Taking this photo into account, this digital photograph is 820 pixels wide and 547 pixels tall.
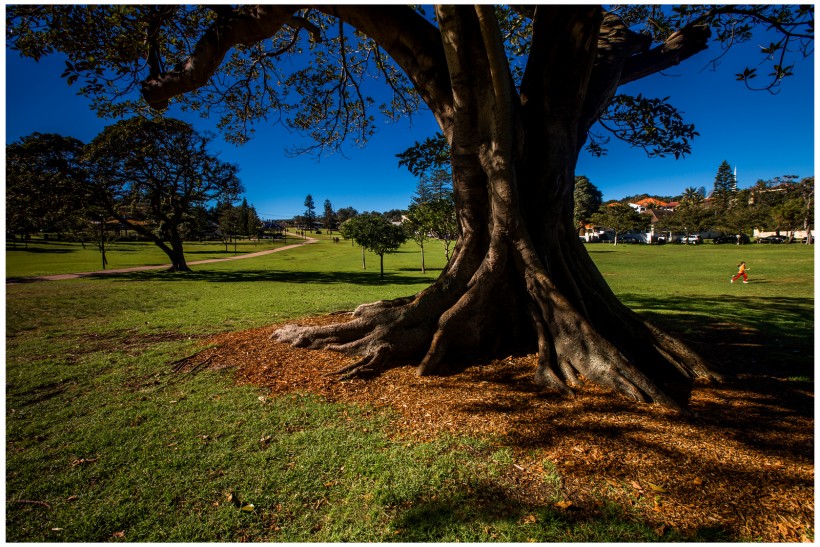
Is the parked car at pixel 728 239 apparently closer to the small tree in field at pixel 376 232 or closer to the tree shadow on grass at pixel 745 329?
the tree shadow on grass at pixel 745 329

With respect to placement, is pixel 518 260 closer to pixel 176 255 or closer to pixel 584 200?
pixel 176 255

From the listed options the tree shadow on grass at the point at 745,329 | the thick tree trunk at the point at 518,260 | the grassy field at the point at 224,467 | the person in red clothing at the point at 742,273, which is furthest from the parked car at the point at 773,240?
the thick tree trunk at the point at 518,260

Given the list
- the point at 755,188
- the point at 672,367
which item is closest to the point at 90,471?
the point at 672,367

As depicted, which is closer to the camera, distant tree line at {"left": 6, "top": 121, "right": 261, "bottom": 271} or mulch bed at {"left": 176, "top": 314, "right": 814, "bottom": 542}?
mulch bed at {"left": 176, "top": 314, "right": 814, "bottom": 542}

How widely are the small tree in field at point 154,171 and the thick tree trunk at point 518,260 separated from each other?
2429 cm

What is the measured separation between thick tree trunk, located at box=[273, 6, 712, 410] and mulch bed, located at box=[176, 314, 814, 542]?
1.48 feet

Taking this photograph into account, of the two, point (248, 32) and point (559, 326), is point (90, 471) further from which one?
point (248, 32)

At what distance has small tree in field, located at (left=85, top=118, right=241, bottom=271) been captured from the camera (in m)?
23.1

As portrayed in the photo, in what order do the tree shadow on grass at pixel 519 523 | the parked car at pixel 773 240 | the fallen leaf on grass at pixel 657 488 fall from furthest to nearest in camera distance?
1. the parked car at pixel 773 240
2. the fallen leaf on grass at pixel 657 488
3. the tree shadow on grass at pixel 519 523

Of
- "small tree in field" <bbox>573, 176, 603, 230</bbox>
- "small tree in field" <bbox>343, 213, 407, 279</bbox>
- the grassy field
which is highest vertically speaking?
"small tree in field" <bbox>573, 176, 603, 230</bbox>

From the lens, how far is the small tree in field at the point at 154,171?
2314 centimetres

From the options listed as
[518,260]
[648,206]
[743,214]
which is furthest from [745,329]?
[648,206]

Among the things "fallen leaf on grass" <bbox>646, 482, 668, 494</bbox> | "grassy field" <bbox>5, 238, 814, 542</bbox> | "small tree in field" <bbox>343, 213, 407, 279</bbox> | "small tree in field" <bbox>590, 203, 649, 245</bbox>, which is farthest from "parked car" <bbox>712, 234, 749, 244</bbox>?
"fallen leaf on grass" <bbox>646, 482, 668, 494</bbox>

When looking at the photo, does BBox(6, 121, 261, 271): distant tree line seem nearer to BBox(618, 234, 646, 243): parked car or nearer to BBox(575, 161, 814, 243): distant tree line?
BBox(575, 161, 814, 243): distant tree line
